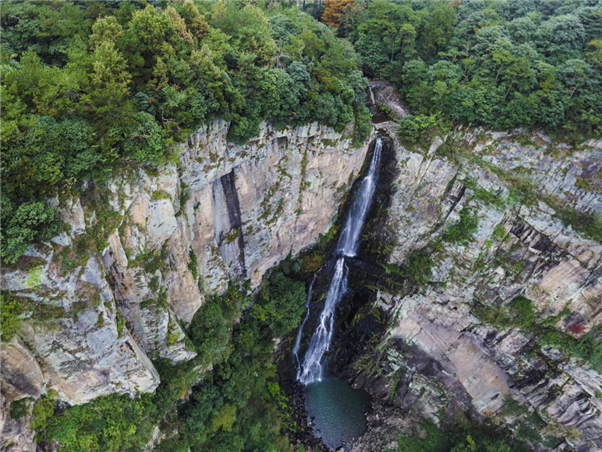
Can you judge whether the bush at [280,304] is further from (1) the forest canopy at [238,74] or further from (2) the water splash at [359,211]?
(1) the forest canopy at [238,74]

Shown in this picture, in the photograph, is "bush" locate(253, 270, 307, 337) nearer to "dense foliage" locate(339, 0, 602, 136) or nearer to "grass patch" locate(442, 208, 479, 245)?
"grass patch" locate(442, 208, 479, 245)

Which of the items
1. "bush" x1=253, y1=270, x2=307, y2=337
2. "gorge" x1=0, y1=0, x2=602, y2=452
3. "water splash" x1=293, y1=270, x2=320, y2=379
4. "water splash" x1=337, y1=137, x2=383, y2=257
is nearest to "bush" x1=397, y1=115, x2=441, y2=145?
"gorge" x1=0, y1=0, x2=602, y2=452

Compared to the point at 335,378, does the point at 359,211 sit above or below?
above

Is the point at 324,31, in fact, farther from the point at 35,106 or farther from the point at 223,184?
the point at 35,106

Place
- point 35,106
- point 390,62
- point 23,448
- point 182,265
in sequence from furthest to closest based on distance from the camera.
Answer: point 390,62, point 182,265, point 35,106, point 23,448

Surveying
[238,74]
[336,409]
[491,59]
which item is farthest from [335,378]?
[491,59]

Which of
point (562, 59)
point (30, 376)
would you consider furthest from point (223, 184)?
point (562, 59)

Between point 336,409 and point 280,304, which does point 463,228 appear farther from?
point 336,409
